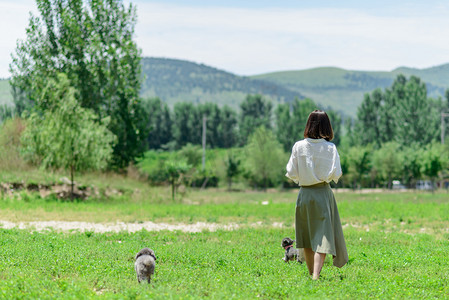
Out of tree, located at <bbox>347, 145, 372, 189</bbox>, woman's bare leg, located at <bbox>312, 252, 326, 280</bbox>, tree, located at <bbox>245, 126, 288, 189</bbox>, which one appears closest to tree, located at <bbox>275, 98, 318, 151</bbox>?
tree, located at <bbox>245, 126, 288, 189</bbox>

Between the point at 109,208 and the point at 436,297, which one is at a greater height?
the point at 436,297

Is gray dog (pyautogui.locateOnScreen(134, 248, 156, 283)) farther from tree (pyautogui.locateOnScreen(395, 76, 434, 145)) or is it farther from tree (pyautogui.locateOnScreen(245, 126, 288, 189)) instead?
tree (pyautogui.locateOnScreen(395, 76, 434, 145))

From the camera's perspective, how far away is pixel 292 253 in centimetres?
823

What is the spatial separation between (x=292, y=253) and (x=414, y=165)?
158 ft

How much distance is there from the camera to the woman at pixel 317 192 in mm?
6504

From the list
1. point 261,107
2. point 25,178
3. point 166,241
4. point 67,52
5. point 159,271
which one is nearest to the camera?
point 159,271

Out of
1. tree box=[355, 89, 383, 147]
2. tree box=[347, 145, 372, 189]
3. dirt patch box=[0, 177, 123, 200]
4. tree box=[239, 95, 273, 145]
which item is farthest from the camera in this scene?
tree box=[239, 95, 273, 145]

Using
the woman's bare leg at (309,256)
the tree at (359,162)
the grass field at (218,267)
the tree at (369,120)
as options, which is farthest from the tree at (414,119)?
the woman's bare leg at (309,256)

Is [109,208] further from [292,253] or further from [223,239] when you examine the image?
[292,253]

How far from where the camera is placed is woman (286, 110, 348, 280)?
6.50 meters

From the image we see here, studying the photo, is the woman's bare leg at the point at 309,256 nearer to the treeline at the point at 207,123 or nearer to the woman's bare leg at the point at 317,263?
the woman's bare leg at the point at 317,263

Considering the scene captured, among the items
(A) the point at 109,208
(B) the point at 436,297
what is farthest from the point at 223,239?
(A) the point at 109,208

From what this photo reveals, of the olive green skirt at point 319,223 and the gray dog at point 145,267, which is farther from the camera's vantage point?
the olive green skirt at point 319,223

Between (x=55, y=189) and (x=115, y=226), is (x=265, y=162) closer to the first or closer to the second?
(x=55, y=189)
